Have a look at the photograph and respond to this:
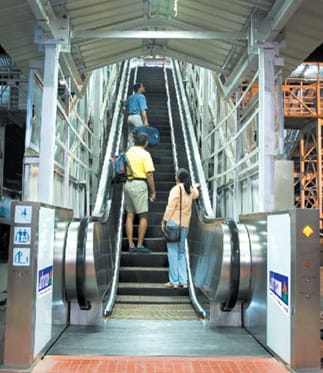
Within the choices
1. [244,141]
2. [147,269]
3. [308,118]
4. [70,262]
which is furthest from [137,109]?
[308,118]

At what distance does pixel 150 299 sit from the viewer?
552 centimetres

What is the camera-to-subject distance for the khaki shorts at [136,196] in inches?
246

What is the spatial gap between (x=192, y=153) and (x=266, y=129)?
3.75m

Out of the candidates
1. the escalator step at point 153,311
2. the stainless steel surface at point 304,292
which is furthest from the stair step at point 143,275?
the stainless steel surface at point 304,292

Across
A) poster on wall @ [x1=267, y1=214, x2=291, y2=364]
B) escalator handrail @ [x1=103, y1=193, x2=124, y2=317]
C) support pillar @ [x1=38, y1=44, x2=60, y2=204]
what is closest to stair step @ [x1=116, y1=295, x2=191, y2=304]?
escalator handrail @ [x1=103, y1=193, x2=124, y2=317]

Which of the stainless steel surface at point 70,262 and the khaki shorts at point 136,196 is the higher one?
the khaki shorts at point 136,196

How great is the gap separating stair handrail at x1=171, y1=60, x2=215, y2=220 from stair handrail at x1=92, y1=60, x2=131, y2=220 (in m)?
1.29

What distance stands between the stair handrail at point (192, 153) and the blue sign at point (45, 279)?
7.92ft

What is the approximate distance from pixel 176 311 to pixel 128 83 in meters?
9.67

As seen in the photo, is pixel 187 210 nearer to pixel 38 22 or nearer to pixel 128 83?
pixel 38 22

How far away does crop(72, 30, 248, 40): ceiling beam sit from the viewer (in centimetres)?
519

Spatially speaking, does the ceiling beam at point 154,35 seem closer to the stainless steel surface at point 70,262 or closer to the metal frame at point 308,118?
the stainless steel surface at point 70,262

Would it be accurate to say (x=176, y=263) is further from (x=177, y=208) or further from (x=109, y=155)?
(x=109, y=155)

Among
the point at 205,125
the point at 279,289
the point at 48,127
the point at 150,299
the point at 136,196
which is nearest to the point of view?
the point at 279,289
